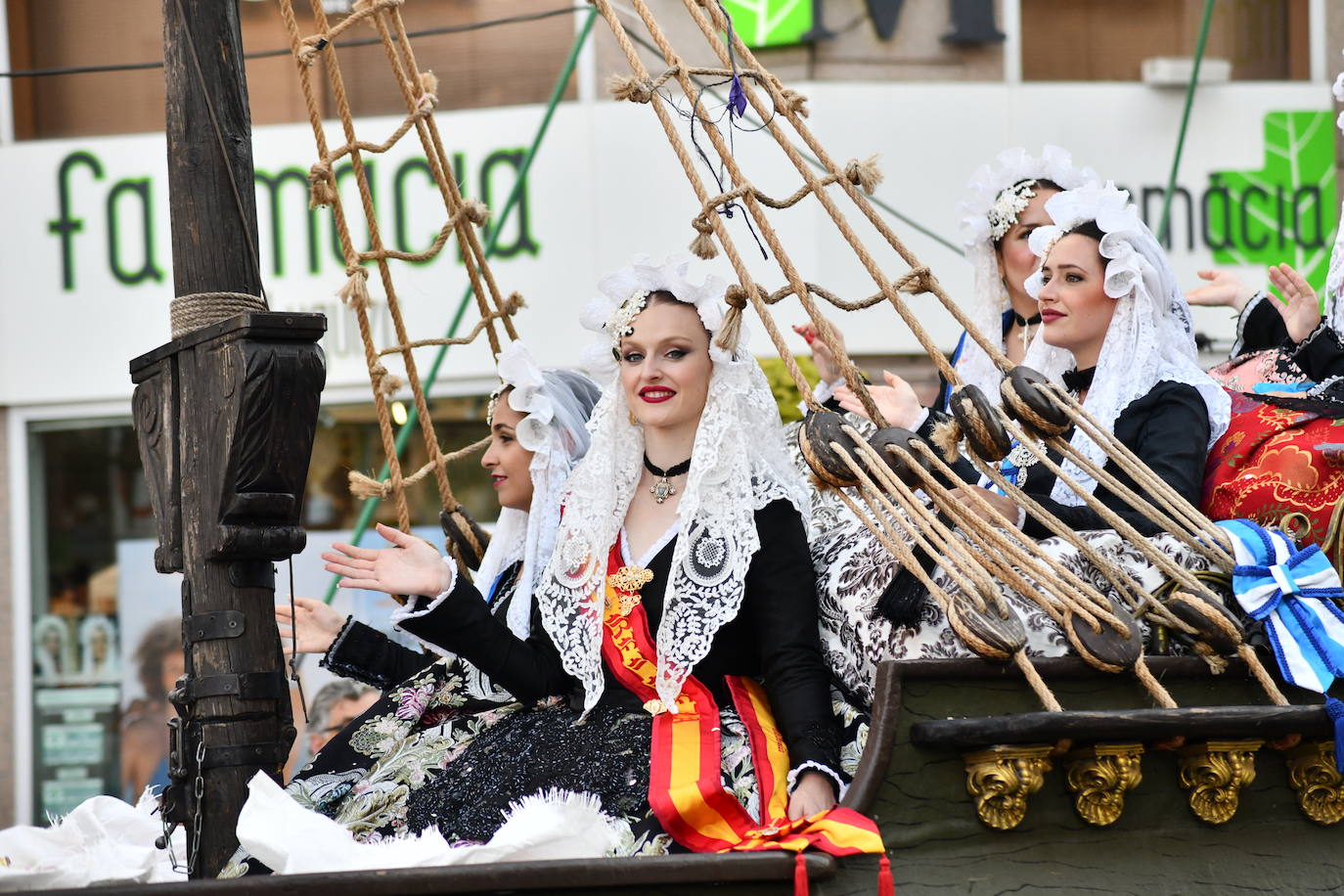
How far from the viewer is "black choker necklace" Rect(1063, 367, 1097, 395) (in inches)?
140

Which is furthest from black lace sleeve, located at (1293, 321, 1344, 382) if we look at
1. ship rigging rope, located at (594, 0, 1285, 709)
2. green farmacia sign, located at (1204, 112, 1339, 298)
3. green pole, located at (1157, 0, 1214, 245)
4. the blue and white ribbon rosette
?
green farmacia sign, located at (1204, 112, 1339, 298)

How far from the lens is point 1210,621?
2732 millimetres

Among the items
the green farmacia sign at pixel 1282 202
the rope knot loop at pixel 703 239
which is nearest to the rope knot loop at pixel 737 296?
the rope knot loop at pixel 703 239

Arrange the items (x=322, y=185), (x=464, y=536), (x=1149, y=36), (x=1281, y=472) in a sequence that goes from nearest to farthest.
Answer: (x=1281, y=472)
(x=322, y=185)
(x=464, y=536)
(x=1149, y=36)

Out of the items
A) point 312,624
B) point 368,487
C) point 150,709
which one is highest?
point 368,487

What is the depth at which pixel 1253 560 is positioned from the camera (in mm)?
2844

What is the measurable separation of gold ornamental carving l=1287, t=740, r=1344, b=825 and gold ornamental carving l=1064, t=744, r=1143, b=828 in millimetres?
331

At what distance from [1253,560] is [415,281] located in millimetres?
5167

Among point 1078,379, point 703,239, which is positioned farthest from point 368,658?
point 1078,379

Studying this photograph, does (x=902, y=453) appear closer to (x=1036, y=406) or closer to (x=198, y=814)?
(x=1036, y=406)

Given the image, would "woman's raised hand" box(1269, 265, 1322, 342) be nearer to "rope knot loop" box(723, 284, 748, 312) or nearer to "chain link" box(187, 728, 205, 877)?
"rope knot loop" box(723, 284, 748, 312)

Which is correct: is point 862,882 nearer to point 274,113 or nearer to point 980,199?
point 980,199

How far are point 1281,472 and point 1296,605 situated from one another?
16.0 inches

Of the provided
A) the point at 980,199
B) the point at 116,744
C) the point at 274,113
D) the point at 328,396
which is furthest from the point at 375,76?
the point at 980,199
